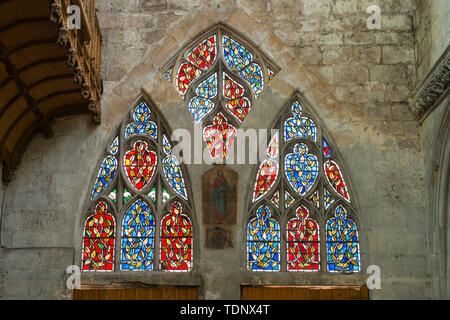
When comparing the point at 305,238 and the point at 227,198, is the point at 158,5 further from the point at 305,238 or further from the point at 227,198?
the point at 305,238

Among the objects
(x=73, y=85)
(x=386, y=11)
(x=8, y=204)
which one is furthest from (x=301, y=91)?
(x=8, y=204)

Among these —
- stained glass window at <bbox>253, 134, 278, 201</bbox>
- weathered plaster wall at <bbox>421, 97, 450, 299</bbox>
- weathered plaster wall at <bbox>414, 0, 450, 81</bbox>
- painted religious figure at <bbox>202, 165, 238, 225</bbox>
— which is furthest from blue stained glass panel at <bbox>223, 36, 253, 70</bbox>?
weathered plaster wall at <bbox>421, 97, 450, 299</bbox>

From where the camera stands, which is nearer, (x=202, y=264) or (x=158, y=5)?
(x=202, y=264)

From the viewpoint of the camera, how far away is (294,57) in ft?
37.8

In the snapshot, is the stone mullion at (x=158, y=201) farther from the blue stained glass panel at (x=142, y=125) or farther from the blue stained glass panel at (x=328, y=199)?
the blue stained glass panel at (x=328, y=199)

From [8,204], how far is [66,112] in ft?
5.21

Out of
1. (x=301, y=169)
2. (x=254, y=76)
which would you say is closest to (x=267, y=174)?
(x=301, y=169)

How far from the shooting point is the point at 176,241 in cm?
1086

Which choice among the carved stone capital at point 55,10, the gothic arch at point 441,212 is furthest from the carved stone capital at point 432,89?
the carved stone capital at point 55,10

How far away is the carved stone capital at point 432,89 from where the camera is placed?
973 cm

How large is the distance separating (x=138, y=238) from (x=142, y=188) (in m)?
0.75

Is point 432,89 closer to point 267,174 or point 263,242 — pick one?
point 267,174

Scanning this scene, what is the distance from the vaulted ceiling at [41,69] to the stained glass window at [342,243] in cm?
382

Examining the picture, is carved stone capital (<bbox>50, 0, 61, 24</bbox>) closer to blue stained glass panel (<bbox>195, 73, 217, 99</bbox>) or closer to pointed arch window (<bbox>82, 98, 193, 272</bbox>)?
pointed arch window (<bbox>82, 98, 193, 272</bbox>)
